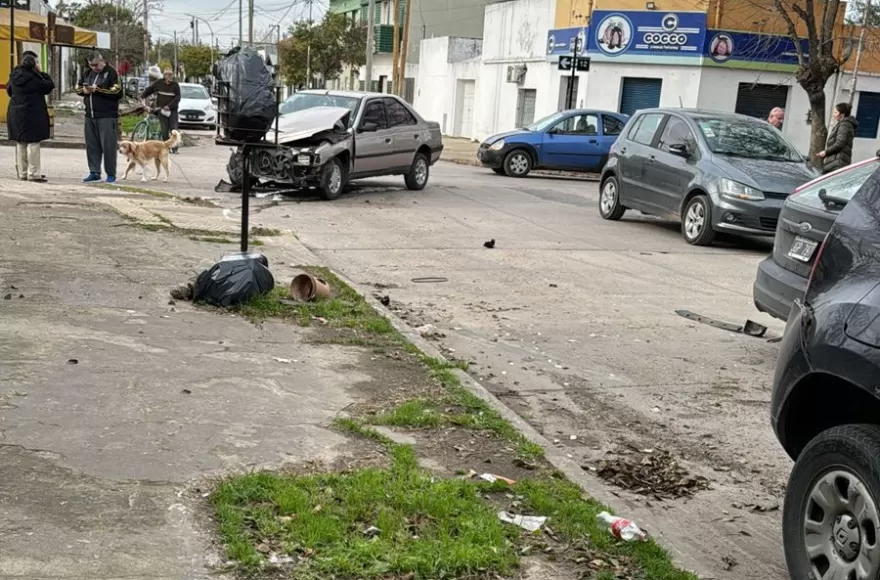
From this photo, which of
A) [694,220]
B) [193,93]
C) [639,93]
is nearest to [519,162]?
[639,93]

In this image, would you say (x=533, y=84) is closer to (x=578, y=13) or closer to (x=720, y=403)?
(x=578, y=13)

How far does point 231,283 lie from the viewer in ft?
25.6

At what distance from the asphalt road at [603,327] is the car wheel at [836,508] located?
49 centimetres

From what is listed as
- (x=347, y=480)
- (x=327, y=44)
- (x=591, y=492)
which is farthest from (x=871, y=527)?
(x=327, y=44)

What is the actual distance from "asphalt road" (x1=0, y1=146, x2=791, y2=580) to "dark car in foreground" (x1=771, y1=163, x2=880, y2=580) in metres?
0.57

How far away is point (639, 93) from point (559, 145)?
822cm

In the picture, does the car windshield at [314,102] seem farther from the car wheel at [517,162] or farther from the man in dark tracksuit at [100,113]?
the car wheel at [517,162]

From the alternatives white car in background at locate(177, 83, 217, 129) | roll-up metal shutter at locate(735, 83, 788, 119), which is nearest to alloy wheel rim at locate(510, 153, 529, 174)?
roll-up metal shutter at locate(735, 83, 788, 119)

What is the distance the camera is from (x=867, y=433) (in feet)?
11.2

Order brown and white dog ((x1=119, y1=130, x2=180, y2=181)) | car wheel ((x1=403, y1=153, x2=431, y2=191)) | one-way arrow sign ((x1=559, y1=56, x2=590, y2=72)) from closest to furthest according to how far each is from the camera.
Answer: brown and white dog ((x1=119, y1=130, x2=180, y2=181)) < car wheel ((x1=403, y1=153, x2=431, y2=191)) < one-way arrow sign ((x1=559, y1=56, x2=590, y2=72))

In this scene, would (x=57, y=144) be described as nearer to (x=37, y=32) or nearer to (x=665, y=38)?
(x=37, y=32)

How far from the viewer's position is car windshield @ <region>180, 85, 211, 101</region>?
34719mm

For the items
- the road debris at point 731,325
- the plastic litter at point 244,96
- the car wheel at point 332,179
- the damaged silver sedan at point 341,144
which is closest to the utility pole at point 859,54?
the damaged silver sedan at point 341,144

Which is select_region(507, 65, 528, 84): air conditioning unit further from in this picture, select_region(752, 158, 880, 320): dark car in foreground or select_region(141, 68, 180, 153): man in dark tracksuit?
select_region(752, 158, 880, 320): dark car in foreground
